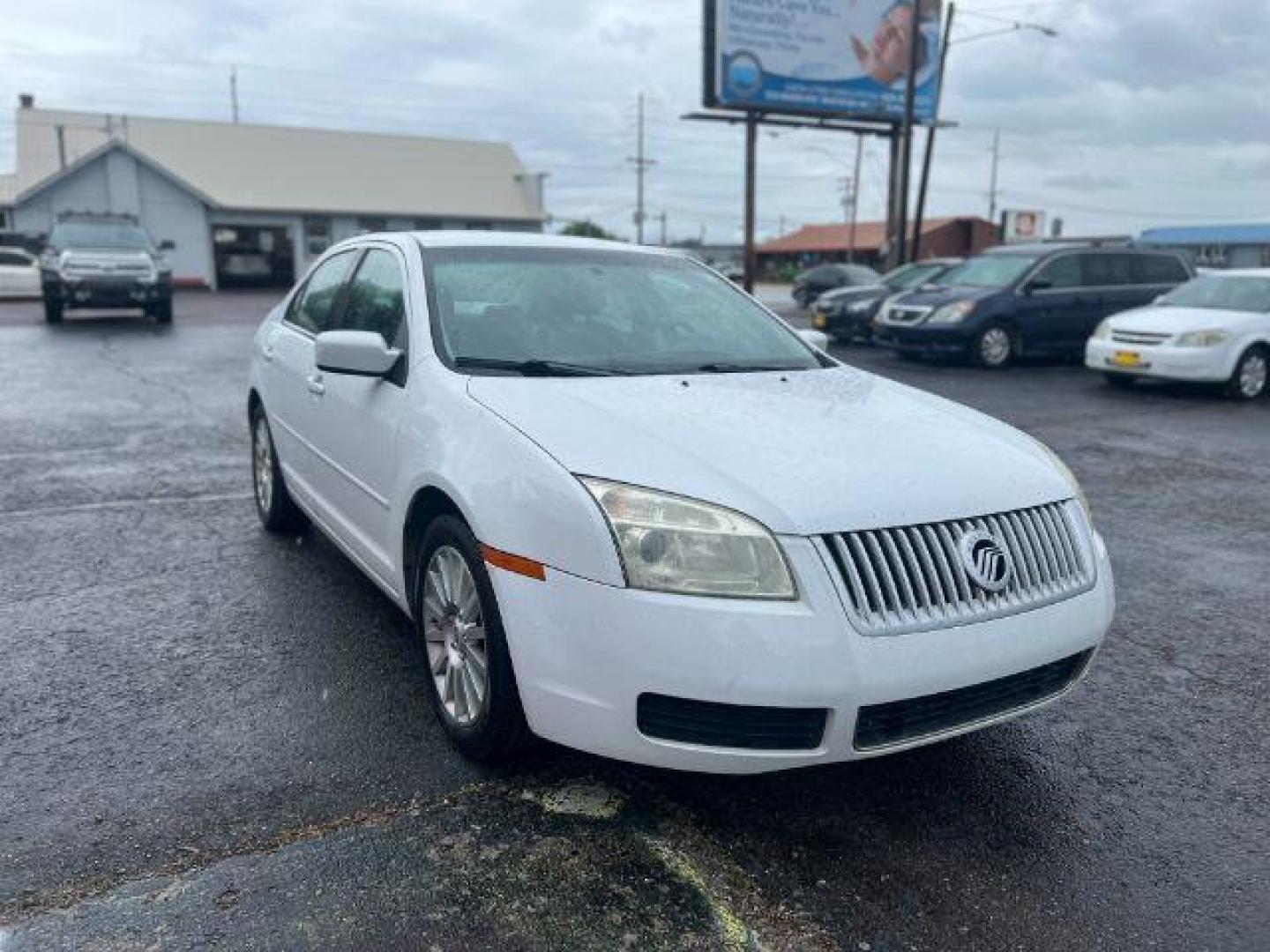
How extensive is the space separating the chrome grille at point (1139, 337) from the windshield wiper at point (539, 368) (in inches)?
401

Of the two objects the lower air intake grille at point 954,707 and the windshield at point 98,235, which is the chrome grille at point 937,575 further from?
the windshield at point 98,235

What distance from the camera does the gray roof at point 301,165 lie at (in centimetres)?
4053

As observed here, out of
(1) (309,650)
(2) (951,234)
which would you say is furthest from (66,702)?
(2) (951,234)

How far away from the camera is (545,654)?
276 centimetres

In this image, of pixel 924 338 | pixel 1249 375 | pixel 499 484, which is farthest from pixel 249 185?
pixel 499 484

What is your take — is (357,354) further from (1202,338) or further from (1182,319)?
(1182,319)

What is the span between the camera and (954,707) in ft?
9.07

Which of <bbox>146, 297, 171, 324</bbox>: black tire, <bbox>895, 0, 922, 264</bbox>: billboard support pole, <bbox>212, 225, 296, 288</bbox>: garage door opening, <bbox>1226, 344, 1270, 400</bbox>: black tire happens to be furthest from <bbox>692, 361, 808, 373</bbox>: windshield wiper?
<bbox>212, 225, 296, 288</bbox>: garage door opening

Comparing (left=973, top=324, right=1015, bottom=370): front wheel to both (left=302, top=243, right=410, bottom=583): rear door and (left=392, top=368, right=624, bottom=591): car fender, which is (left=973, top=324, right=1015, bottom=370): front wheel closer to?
(left=302, top=243, right=410, bottom=583): rear door

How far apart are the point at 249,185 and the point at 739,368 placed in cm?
4108

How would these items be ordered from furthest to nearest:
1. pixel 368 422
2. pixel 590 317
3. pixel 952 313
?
pixel 952 313
pixel 590 317
pixel 368 422

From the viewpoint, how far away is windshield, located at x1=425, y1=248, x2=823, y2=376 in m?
3.70

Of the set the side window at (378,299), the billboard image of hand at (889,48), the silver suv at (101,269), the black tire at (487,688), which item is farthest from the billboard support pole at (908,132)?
the black tire at (487,688)

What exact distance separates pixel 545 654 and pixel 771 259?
80.9 m
